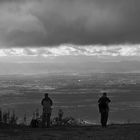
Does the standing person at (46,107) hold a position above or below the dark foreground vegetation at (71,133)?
above

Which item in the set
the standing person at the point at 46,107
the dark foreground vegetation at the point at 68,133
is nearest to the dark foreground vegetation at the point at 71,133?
the dark foreground vegetation at the point at 68,133

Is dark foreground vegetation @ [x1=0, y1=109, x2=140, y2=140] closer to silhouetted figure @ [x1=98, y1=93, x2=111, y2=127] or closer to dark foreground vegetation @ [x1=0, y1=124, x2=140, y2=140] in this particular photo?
dark foreground vegetation @ [x1=0, y1=124, x2=140, y2=140]

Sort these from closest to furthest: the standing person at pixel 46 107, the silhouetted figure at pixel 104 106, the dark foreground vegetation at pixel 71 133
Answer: the dark foreground vegetation at pixel 71 133 → the silhouetted figure at pixel 104 106 → the standing person at pixel 46 107

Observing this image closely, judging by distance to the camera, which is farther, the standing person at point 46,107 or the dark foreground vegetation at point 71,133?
the standing person at point 46,107

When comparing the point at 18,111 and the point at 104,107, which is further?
the point at 18,111

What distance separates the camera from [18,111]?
119 m

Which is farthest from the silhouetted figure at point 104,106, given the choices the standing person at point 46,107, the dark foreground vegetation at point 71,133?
the standing person at point 46,107

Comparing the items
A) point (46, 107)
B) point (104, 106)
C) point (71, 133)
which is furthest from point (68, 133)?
point (104, 106)

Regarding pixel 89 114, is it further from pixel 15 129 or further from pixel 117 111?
pixel 15 129

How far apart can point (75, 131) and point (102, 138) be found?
278 centimetres

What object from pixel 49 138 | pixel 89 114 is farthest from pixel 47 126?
pixel 89 114

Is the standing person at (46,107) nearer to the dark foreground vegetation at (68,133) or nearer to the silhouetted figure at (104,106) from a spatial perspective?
the dark foreground vegetation at (68,133)

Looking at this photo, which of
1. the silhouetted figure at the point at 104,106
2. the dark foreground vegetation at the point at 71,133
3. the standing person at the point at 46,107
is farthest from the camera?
the standing person at the point at 46,107

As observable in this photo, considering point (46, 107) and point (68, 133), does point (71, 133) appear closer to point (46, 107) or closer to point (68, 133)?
point (68, 133)
